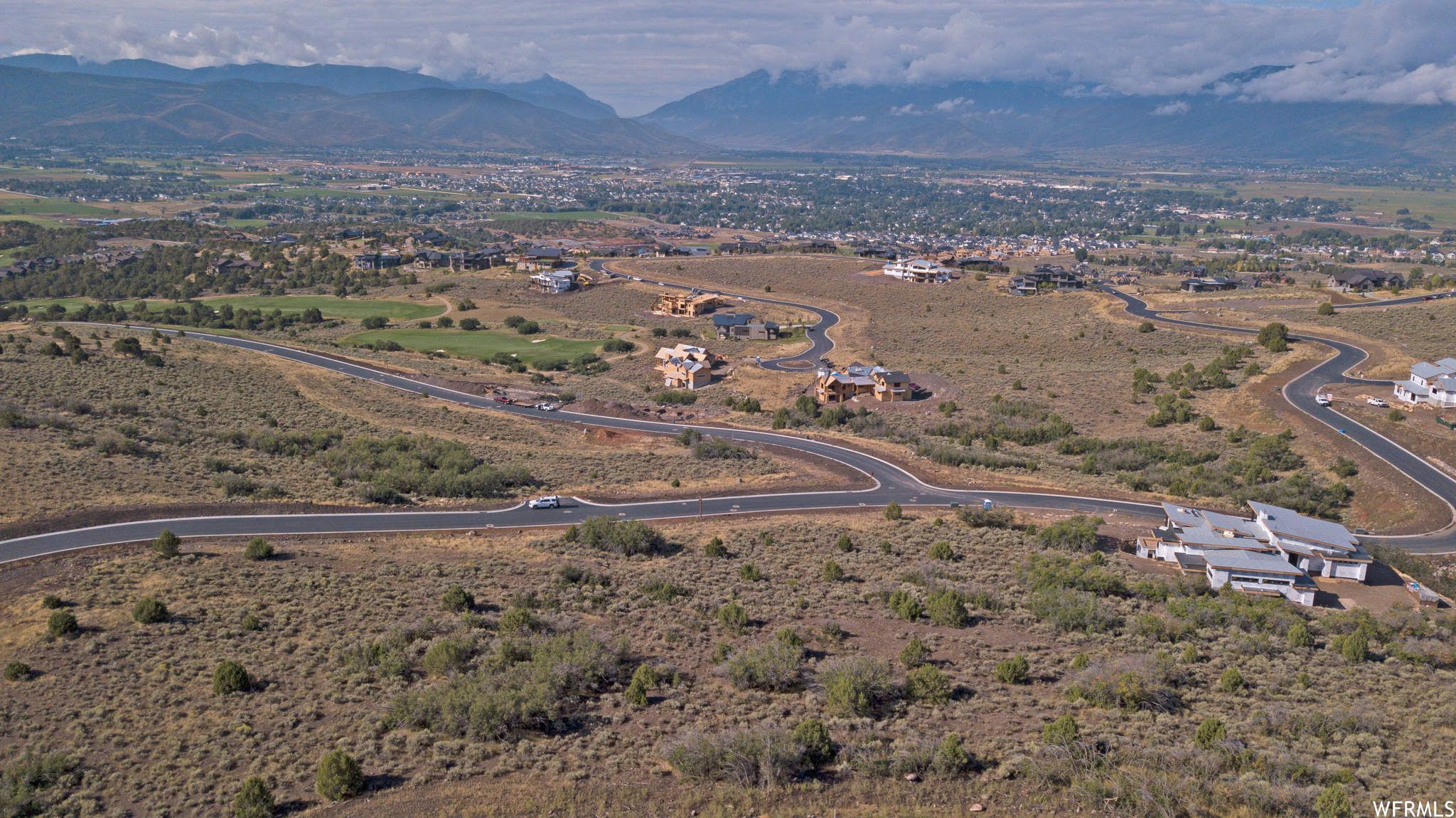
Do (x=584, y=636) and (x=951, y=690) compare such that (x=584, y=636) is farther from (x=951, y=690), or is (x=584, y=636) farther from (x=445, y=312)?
(x=445, y=312)

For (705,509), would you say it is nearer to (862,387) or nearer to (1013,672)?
(1013,672)

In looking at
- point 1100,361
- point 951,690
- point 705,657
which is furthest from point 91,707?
point 1100,361

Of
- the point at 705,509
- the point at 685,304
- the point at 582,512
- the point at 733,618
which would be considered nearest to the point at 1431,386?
the point at 705,509

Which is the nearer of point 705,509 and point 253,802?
point 253,802

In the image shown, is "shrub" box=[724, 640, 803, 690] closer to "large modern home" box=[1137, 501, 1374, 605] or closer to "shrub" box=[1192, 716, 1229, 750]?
"shrub" box=[1192, 716, 1229, 750]

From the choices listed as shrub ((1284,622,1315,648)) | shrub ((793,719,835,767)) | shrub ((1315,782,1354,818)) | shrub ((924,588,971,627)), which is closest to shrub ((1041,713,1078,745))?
shrub ((1315,782,1354,818))

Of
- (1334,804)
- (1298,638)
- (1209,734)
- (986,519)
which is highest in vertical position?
(1334,804)

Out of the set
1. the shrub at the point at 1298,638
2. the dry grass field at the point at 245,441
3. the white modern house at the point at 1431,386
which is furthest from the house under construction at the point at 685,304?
the shrub at the point at 1298,638

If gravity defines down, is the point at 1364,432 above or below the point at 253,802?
above

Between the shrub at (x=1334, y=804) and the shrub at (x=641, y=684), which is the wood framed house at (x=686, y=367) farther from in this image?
the shrub at (x=1334, y=804)

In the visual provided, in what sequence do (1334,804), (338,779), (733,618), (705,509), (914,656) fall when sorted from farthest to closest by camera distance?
(705,509) → (733,618) → (914,656) → (338,779) → (1334,804)
